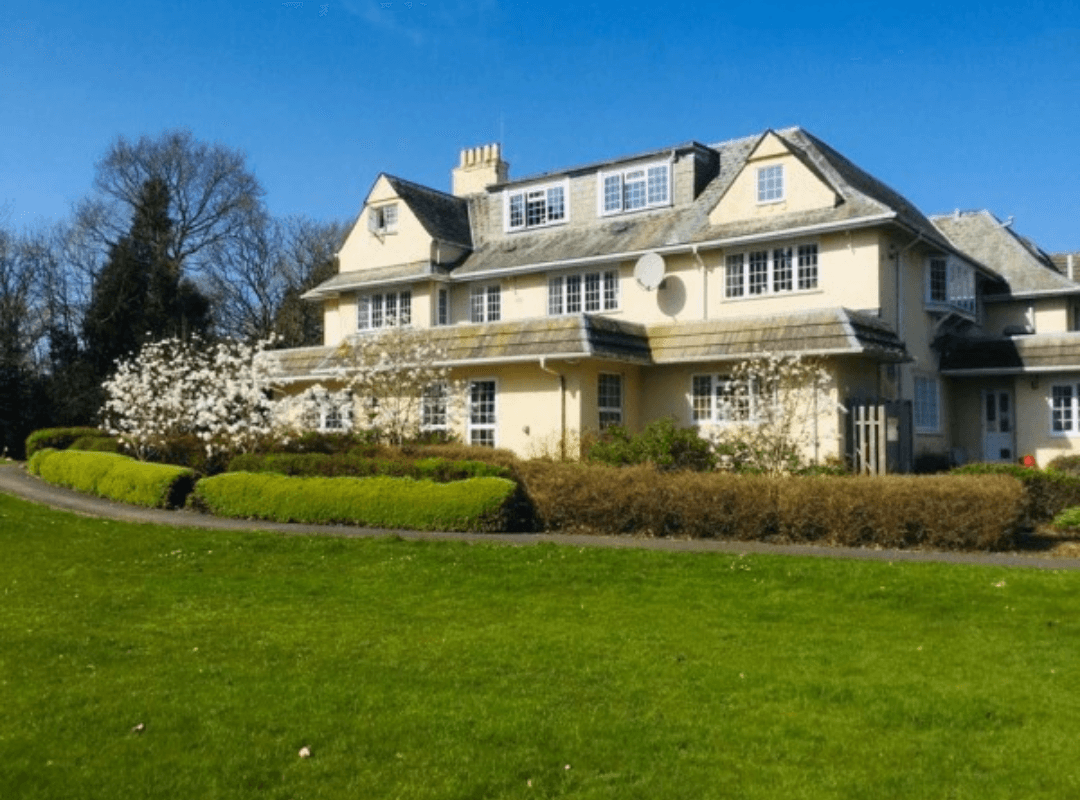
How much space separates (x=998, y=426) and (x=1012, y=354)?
2.55 metres

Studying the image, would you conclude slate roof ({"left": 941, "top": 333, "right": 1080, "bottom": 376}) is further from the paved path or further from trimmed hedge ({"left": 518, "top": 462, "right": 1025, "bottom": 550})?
the paved path

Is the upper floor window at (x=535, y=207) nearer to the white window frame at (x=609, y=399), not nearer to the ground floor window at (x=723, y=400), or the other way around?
the white window frame at (x=609, y=399)

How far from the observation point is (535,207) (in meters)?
33.7

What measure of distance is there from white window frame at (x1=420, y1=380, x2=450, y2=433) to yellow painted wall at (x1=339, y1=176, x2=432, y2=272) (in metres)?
7.15

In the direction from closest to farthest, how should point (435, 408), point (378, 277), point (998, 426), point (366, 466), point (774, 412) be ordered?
point (366, 466) → point (774, 412) → point (435, 408) → point (998, 426) → point (378, 277)

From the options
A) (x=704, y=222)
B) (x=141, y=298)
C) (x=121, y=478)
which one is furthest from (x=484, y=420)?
(x=141, y=298)

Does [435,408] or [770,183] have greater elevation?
[770,183]

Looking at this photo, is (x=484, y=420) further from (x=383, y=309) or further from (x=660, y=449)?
(x=383, y=309)

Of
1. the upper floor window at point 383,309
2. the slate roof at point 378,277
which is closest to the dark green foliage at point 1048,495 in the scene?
the slate roof at point 378,277

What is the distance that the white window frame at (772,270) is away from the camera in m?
26.7

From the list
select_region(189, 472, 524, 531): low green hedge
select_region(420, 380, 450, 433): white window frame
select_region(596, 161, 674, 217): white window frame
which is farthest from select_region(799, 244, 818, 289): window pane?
select_region(189, 472, 524, 531): low green hedge

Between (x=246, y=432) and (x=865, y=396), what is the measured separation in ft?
49.6

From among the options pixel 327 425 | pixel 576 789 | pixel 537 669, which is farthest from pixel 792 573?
pixel 327 425

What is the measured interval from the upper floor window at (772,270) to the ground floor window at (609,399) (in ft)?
13.9
